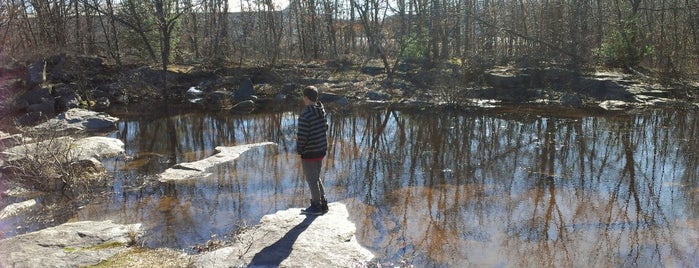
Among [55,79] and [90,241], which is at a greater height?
[55,79]

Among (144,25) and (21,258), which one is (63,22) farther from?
(21,258)

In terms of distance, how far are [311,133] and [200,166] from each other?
14.2 ft

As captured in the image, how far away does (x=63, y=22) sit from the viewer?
28219 mm

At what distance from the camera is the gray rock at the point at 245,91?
76.8 ft

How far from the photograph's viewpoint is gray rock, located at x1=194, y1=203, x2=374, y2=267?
5.35 meters

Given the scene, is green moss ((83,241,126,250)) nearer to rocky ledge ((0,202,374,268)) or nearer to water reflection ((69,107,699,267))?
rocky ledge ((0,202,374,268))

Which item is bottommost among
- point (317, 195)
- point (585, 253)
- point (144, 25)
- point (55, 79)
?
point (585, 253)

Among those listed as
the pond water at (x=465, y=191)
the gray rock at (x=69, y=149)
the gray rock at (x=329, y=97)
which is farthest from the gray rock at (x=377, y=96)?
the gray rock at (x=69, y=149)

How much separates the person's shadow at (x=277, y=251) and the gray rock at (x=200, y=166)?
389cm

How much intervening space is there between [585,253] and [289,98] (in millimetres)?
19279

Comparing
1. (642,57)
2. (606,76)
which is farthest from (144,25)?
(642,57)

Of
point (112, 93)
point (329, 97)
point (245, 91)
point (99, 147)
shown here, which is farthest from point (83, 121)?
point (329, 97)

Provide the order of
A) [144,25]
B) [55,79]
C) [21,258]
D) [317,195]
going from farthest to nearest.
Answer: [144,25] < [55,79] < [317,195] < [21,258]

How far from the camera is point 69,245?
580 centimetres
